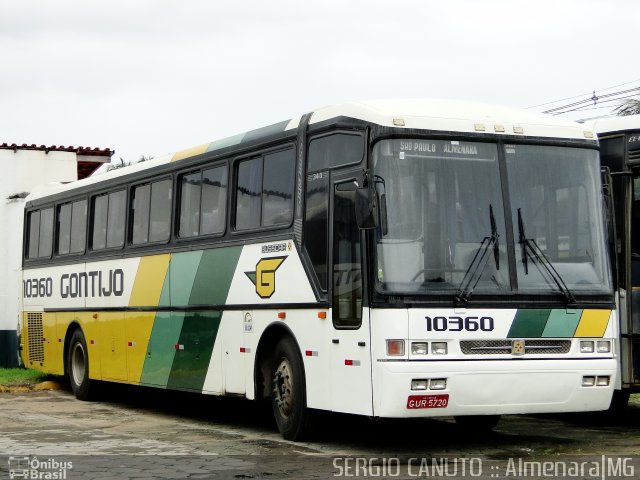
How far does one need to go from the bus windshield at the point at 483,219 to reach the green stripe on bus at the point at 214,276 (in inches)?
119

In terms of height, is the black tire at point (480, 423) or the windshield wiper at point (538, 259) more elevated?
the windshield wiper at point (538, 259)

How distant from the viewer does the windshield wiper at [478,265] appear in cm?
1083

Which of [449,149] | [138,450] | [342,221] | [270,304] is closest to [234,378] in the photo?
[270,304]

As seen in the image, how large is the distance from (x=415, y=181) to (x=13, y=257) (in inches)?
607

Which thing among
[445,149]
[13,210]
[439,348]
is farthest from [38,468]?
[13,210]

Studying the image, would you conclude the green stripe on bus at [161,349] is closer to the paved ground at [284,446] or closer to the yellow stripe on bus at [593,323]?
the paved ground at [284,446]

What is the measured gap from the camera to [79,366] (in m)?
18.8

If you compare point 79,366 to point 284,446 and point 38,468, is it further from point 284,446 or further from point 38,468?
point 38,468

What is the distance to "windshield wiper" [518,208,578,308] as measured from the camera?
1121cm

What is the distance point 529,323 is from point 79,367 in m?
9.73

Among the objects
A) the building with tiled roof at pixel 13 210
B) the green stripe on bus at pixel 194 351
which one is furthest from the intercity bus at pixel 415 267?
the building with tiled roof at pixel 13 210

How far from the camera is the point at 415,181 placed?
11000 mm

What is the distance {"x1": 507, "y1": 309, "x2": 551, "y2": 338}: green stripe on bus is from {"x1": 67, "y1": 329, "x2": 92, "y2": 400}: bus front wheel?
29.5ft

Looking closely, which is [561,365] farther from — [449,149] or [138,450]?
[138,450]
